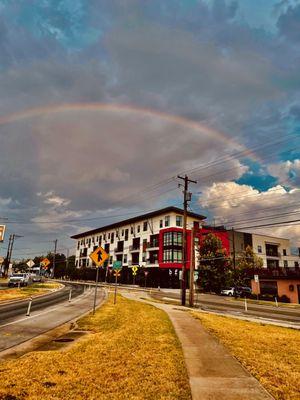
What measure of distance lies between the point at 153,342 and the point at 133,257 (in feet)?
209

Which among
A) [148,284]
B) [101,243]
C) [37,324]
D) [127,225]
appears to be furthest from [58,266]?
[37,324]

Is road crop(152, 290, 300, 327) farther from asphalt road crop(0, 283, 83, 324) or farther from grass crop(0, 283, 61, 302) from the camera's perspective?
grass crop(0, 283, 61, 302)

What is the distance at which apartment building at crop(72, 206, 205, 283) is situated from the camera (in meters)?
61.2

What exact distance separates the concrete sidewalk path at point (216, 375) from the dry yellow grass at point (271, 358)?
265 mm

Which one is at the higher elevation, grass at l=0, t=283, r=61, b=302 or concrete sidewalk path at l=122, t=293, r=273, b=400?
grass at l=0, t=283, r=61, b=302

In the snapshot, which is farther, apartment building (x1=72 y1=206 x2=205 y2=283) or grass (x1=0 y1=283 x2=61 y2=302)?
apartment building (x1=72 y1=206 x2=205 y2=283)

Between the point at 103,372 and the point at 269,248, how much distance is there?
268 ft

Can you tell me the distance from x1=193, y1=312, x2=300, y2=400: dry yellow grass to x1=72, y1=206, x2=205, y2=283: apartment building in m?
43.1

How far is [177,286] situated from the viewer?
61031mm

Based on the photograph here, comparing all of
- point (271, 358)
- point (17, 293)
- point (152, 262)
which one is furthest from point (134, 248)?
point (271, 358)

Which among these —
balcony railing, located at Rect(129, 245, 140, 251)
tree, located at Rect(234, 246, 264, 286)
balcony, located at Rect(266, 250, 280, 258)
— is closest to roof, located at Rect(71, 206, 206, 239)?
balcony railing, located at Rect(129, 245, 140, 251)

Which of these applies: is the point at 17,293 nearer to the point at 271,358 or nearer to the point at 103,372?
the point at 103,372

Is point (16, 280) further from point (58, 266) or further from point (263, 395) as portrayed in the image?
point (58, 266)

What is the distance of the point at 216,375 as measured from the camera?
20.2 ft
